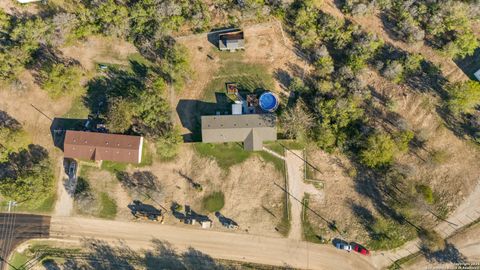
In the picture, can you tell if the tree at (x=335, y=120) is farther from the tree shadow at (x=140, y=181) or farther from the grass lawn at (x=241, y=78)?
the tree shadow at (x=140, y=181)

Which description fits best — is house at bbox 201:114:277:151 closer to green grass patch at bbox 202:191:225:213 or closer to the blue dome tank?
the blue dome tank

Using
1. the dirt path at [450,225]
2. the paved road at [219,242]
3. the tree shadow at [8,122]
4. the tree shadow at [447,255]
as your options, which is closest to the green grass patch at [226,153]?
the paved road at [219,242]

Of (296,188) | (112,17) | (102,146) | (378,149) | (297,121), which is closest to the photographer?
(378,149)

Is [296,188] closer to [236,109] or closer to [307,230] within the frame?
[307,230]

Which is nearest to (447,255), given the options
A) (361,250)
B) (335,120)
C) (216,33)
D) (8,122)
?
(361,250)

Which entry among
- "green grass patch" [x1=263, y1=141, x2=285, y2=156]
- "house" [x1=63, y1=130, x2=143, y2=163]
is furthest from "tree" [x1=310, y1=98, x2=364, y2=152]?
"house" [x1=63, y1=130, x2=143, y2=163]

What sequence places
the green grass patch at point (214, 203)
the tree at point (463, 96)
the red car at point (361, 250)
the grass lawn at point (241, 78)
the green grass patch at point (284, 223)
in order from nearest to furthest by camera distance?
the tree at point (463, 96)
the red car at point (361, 250)
the green grass patch at point (284, 223)
the green grass patch at point (214, 203)
the grass lawn at point (241, 78)
